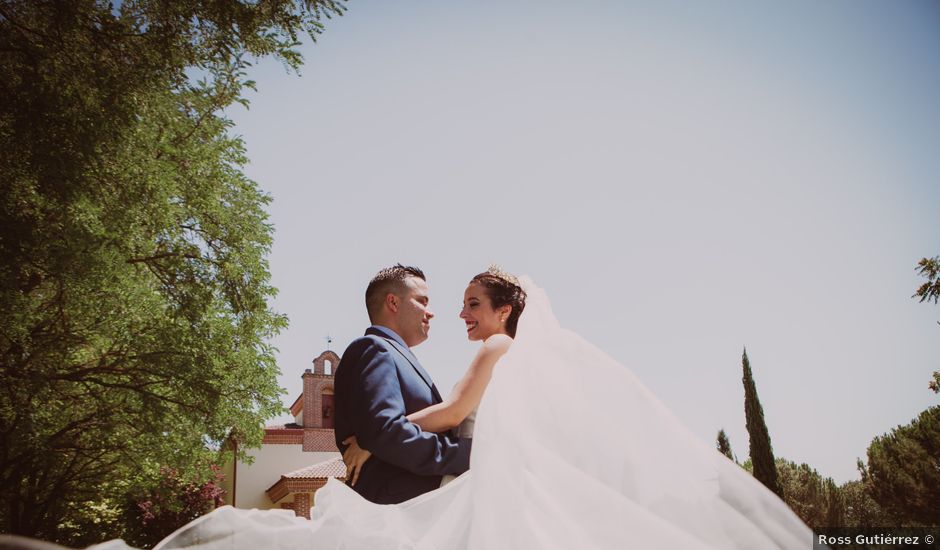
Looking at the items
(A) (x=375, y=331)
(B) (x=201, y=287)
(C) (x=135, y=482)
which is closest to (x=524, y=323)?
(A) (x=375, y=331)

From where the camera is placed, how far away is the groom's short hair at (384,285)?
11.6 ft

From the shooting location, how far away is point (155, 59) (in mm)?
9703

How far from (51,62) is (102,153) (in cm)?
152

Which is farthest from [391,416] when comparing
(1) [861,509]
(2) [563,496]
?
(1) [861,509]

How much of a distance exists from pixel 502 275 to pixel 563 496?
5.39ft

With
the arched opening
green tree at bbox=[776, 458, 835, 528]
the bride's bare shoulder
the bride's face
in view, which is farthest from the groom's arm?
the arched opening

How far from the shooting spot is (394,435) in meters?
2.65

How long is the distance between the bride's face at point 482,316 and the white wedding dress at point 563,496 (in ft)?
2.85

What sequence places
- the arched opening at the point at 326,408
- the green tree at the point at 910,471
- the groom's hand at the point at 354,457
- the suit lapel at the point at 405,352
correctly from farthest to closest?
the arched opening at the point at 326,408
the green tree at the point at 910,471
the suit lapel at the point at 405,352
the groom's hand at the point at 354,457

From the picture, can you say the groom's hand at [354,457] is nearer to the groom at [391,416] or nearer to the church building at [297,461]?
the groom at [391,416]

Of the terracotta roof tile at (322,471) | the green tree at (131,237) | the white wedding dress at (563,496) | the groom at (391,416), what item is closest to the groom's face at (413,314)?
the groom at (391,416)

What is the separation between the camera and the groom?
8.74 feet

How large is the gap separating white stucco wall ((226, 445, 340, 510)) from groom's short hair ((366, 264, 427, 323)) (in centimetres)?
3305

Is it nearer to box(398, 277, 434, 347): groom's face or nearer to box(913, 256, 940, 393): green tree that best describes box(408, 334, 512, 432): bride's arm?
box(398, 277, 434, 347): groom's face
